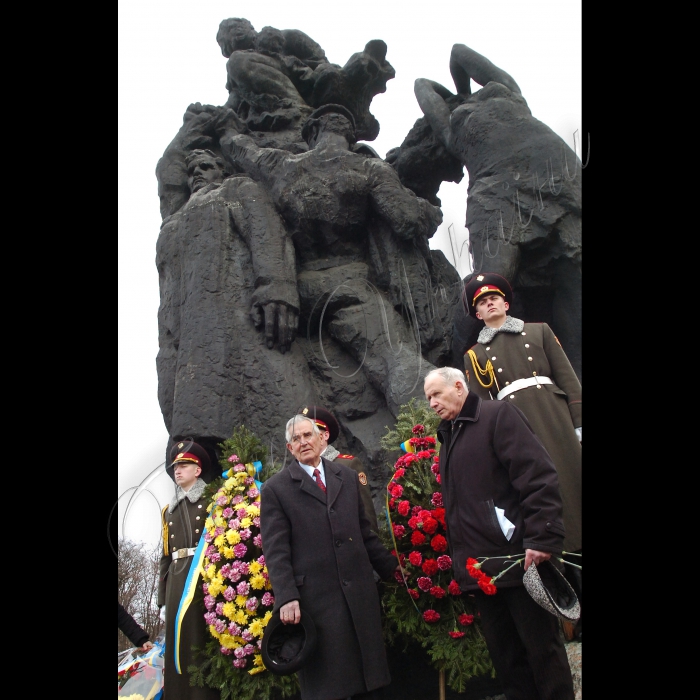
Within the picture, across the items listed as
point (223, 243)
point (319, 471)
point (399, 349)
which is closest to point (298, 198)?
point (223, 243)

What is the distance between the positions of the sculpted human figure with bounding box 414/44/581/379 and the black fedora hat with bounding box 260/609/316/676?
13.7 feet

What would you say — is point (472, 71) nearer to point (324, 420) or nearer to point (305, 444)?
point (324, 420)

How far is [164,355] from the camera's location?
745 cm

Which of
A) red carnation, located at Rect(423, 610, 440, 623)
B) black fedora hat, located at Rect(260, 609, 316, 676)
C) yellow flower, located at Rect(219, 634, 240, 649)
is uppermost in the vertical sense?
black fedora hat, located at Rect(260, 609, 316, 676)

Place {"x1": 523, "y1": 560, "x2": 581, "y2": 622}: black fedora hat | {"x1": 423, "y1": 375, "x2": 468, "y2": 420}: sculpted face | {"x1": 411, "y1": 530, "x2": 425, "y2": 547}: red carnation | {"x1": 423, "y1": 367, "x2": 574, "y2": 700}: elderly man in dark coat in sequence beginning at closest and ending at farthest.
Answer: {"x1": 523, "y1": 560, "x2": 581, "y2": 622}: black fedora hat < {"x1": 423, "y1": 367, "x2": 574, "y2": 700}: elderly man in dark coat < {"x1": 423, "y1": 375, "x2": 468, "y2": 420}: sculpted face < {"x1": 411, "y1": 530, "x2": 425, "y2": 547}: red carnation

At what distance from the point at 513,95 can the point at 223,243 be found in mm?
3900

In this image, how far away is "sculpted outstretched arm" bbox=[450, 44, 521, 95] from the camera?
8270mm

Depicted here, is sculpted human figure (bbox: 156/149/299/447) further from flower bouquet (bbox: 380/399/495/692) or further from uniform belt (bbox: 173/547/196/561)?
flower bouquet (bbox: 380/399/495/692)

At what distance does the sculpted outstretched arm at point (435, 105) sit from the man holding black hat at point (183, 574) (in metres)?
5.53

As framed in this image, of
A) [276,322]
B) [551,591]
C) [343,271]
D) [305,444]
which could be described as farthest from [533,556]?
[343,271]

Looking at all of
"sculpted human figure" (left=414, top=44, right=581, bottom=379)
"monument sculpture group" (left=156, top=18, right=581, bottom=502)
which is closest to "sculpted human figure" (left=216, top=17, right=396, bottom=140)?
"monument sculpture group" (left=156, top=18, right=581, bottom=502)

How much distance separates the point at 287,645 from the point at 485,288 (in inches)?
93.2

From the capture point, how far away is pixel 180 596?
14.6 ft

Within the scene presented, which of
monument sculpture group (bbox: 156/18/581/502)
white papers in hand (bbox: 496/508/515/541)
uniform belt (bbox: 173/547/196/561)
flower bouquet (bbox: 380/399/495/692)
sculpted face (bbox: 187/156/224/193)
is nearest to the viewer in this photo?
white papers in hand (bbox: 496/508/515/541)
